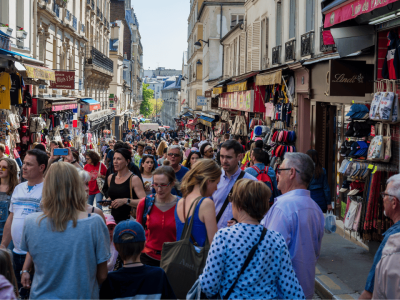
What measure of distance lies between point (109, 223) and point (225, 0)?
35.4 m

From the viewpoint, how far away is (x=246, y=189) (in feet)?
10.3

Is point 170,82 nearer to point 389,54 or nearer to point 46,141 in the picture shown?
point 46,141

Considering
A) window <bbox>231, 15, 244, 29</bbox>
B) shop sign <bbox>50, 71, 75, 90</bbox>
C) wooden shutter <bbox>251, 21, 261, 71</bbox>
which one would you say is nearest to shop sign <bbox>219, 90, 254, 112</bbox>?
wooden shutter <bbox>251, 21, 261, 71</bbox>

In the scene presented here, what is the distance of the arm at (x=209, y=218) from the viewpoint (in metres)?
3.92

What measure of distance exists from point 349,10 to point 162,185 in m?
3.75

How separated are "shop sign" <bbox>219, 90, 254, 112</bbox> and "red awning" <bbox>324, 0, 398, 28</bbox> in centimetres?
893

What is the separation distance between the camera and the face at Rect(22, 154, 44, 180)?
465 centimetres

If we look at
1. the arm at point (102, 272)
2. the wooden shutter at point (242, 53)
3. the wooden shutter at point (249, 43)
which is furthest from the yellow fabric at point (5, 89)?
the wooden shutter at point (242, 53)

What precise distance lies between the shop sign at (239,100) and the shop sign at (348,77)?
725 cm

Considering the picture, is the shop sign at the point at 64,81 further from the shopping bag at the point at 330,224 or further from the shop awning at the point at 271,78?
the shopping bag at the point at 330,224

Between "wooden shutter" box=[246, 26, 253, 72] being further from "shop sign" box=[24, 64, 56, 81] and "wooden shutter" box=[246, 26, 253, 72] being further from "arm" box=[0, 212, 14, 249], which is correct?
"arm" box=[0, 212, 14, 249]

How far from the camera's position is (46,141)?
666 inches

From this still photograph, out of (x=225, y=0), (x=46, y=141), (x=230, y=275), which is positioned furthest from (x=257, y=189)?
(x=225, y=0)

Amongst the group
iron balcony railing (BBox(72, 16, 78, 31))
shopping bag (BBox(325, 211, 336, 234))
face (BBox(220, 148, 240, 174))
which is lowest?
shopping bag (BBox(325, 211, 336, 234))
